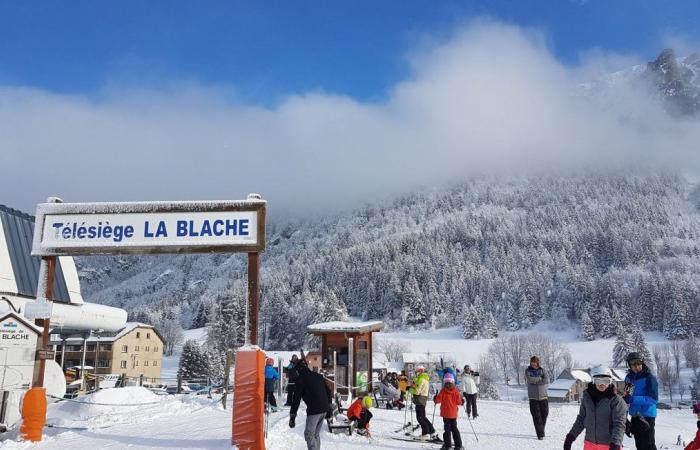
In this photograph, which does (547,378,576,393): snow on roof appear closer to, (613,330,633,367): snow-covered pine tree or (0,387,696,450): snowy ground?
(613,330,633,367): snow-covered pine tree

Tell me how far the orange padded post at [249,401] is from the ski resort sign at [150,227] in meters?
1.77

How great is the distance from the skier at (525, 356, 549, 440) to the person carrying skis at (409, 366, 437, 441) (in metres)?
2.11

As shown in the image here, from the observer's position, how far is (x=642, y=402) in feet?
25.1

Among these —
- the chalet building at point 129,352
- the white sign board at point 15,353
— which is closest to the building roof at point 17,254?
the white sign board at point 15,353

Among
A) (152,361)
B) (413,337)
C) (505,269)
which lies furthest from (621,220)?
(152,361)

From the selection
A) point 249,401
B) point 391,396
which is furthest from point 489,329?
point 249,401

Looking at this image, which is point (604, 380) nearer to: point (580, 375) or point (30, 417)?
point (30, 417)

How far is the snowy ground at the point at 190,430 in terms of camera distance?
938 cm

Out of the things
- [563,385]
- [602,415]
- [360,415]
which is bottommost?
[563,385]

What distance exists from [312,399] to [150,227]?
402cm

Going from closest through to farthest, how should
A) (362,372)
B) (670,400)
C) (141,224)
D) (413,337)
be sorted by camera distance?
1. (141,224)
2. (362,372)
3. (670,400)
4. (413,337)

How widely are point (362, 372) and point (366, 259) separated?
14216 cm

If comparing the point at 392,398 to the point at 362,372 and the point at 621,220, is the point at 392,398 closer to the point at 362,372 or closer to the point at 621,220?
the point at 362,372

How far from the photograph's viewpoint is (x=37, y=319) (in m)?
10.5
